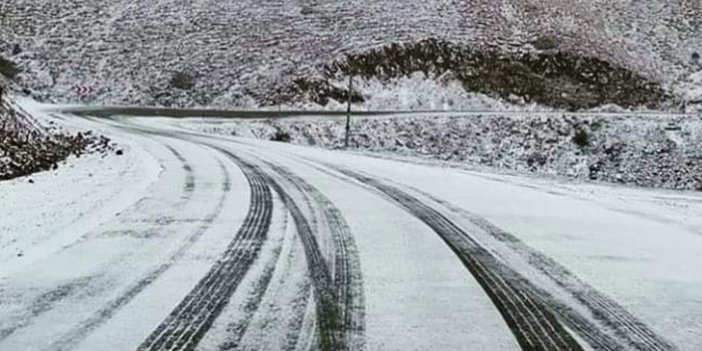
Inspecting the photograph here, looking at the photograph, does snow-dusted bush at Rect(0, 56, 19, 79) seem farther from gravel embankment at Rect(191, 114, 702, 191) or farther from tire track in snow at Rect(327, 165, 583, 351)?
tire track in snow at Rect(327, 165, 583, 351)

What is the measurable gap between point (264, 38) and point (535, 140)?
20041 mm

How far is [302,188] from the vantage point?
10883 millimetres

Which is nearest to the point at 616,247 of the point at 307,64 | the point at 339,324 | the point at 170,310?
the point at 339,324

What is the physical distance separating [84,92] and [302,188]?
30137 mm

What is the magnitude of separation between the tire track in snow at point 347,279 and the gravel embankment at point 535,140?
16047 mm

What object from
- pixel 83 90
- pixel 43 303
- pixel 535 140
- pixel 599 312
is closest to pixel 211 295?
pixel 43 303

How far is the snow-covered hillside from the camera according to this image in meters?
37.6

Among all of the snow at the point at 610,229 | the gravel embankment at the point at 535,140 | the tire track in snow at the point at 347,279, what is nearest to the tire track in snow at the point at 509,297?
the snow at the point at 610,229

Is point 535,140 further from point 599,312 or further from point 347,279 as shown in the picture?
point 599,312

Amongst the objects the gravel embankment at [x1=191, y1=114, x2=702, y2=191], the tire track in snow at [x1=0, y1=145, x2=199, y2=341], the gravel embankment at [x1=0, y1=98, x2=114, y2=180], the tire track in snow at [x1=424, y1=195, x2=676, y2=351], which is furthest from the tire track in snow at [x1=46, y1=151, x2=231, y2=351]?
the gravel embankment at [x1=191, y1=114, x2=702, y2=191]

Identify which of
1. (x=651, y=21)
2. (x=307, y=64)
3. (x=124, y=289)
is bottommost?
(x=124, y=289)

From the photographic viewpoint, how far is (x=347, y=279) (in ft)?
17.6

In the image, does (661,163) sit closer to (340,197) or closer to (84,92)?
(340,197)

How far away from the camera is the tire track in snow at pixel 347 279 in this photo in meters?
4.13
